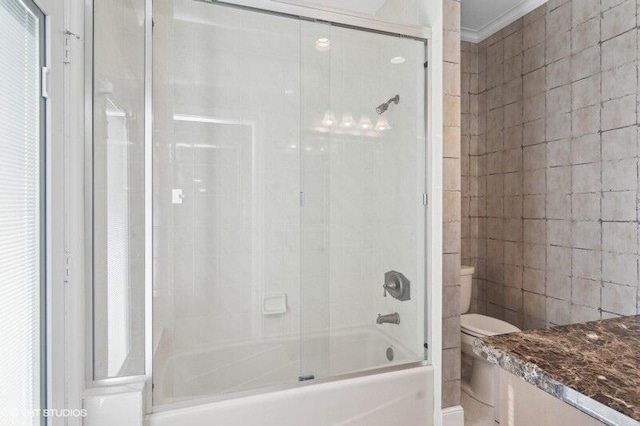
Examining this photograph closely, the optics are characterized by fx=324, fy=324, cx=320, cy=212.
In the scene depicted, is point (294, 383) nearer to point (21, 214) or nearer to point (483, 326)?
point (21, 214)

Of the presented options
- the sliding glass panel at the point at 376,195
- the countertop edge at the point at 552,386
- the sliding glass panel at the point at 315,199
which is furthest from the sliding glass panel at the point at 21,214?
the sliding glass panel at the point at 376,195

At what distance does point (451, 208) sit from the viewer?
193 cm

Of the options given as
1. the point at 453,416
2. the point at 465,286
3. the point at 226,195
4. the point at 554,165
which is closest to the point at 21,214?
the point at 226,195

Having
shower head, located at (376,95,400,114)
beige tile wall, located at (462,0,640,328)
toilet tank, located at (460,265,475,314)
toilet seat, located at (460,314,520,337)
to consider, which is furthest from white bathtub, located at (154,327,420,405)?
shower head, located at (376,95,400,114)

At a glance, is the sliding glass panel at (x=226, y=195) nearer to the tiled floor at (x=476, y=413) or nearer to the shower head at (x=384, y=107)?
the shower head at (x=384, y=107)

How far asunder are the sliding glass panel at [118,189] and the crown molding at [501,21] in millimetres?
2649

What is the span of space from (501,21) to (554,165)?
A: 4.31 ft

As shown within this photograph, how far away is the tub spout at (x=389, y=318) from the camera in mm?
2012

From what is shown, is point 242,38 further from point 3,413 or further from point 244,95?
point 3,413

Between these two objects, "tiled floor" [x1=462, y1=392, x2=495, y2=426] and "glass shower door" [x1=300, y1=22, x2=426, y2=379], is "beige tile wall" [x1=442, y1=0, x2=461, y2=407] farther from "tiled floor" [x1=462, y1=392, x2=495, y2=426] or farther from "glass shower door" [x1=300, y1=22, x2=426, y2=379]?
"tiled floor" [x1=462, y1=392, x2=495, y2=426]

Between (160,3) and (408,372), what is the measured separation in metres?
2.33

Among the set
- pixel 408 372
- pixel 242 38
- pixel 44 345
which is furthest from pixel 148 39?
pixel 408 372

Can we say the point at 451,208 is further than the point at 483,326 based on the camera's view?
No

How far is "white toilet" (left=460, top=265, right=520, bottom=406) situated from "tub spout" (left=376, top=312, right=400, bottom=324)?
575 millimetres
